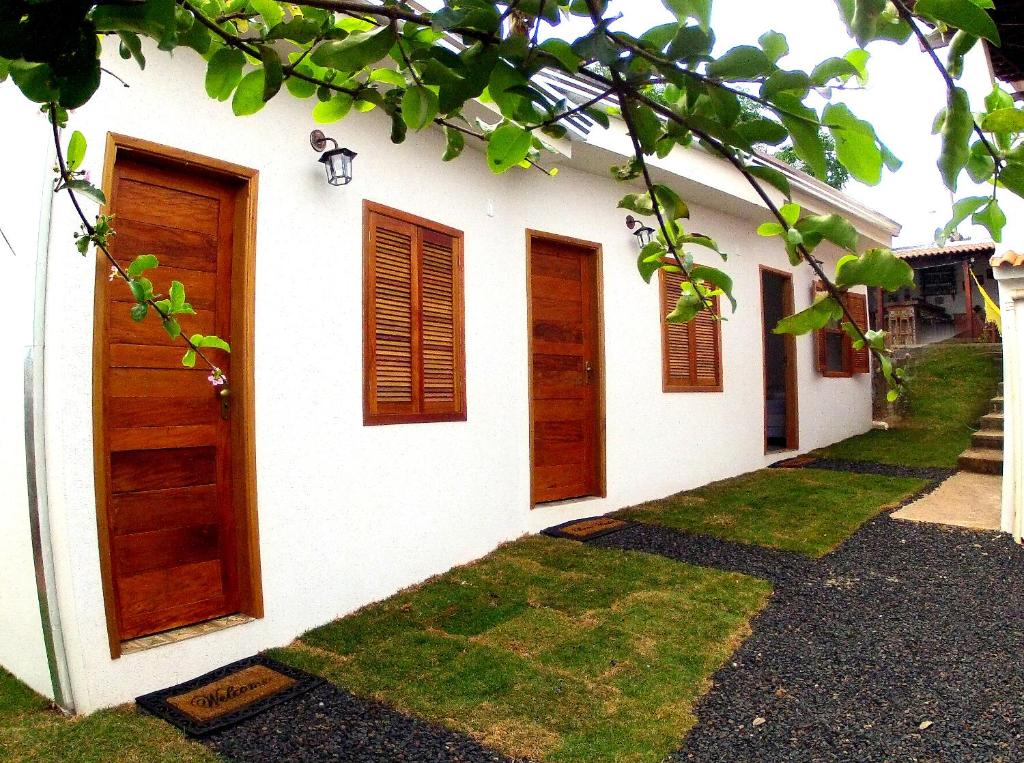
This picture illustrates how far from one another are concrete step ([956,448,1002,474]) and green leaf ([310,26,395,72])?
26.2ft

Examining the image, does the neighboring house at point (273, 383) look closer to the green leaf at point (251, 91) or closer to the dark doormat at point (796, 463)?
the green leaf at point (251, 91)

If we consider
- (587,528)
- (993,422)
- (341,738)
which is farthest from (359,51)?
(993,422)

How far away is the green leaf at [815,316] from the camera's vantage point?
0.89 meters

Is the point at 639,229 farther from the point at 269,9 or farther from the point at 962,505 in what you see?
the point at 269,9

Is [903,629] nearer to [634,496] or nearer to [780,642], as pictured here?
[780,642]

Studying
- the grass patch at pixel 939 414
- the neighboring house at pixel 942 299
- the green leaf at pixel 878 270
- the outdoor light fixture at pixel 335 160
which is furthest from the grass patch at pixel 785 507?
the neighboring house at pixel 942 299

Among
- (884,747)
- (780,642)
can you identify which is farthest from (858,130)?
(780,642)

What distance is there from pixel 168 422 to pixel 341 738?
1651 mm

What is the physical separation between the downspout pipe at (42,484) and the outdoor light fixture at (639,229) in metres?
4.44

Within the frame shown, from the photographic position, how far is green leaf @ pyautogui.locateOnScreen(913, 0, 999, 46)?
0.63 m

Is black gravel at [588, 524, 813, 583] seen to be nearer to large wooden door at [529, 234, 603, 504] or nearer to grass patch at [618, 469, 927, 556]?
grass patch at [618, 469, 927, 556]

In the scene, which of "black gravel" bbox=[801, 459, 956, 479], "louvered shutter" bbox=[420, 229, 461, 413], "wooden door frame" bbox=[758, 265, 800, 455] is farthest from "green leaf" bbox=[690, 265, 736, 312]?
"wooden door frame" bbox=[758, 265, 800, 455]

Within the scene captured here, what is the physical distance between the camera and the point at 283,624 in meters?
3.58

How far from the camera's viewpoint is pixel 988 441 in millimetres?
7457
